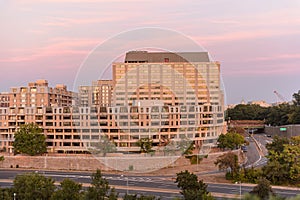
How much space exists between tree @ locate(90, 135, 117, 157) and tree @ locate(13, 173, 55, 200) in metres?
12.1

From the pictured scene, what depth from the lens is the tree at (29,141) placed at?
93.5ft

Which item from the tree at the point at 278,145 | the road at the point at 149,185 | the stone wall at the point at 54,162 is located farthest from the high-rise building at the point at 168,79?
the road at the point at 149,185

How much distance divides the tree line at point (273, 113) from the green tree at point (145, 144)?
69.7ft

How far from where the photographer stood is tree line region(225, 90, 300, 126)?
46781 mm

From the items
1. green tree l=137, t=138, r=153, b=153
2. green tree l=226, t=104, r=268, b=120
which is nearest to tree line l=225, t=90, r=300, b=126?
green tree l=226, t=104, r=268, b=120

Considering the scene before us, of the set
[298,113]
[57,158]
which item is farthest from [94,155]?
[298,113]

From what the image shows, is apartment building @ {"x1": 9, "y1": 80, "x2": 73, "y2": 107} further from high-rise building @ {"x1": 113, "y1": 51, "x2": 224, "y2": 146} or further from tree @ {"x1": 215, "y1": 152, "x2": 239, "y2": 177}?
tree @ {"x1": 215, "y1": 152, "x2": 239, "y2": 177}

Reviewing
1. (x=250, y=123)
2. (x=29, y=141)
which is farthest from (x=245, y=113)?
(x=29, y=141)

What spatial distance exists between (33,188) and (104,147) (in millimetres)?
12779

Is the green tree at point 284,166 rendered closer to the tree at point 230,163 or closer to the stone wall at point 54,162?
the tree at point 230,163

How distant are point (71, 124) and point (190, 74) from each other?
19.7 m

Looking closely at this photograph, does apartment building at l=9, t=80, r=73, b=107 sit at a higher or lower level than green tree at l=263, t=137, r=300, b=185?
higher

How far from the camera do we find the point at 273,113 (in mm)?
52281

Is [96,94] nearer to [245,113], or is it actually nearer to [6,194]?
[6,194]
